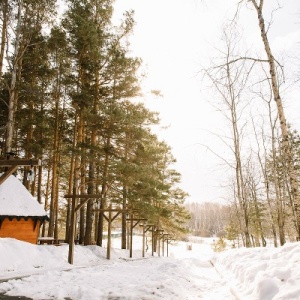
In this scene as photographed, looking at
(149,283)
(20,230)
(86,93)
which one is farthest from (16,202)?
(149,283)

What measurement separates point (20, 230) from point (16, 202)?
1445 mm

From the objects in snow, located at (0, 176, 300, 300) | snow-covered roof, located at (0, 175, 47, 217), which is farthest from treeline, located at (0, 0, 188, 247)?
snow, located at (0, 176, 300, 300)

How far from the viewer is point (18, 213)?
13445 mm

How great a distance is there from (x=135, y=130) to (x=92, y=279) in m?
10.2

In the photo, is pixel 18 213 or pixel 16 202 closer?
pixel 18 213

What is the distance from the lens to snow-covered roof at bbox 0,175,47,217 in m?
13.3

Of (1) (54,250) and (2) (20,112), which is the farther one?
Result: (2) (20,112)

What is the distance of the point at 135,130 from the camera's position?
1683 centimetres

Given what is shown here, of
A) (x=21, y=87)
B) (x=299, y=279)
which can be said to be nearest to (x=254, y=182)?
(x=21, y=87)

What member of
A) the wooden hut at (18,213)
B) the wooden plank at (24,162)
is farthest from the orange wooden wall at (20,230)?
the wooden plank at (24,162)

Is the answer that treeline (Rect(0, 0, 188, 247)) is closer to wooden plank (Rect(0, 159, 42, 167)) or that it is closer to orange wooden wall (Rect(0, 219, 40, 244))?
orange wooden wall (Rect(0, 219, 40, 244))

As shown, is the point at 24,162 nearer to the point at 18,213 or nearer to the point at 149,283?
the point at 18,213

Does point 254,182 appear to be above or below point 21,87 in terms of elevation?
below

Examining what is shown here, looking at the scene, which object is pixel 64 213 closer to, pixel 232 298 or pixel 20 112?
pixel 20 112
